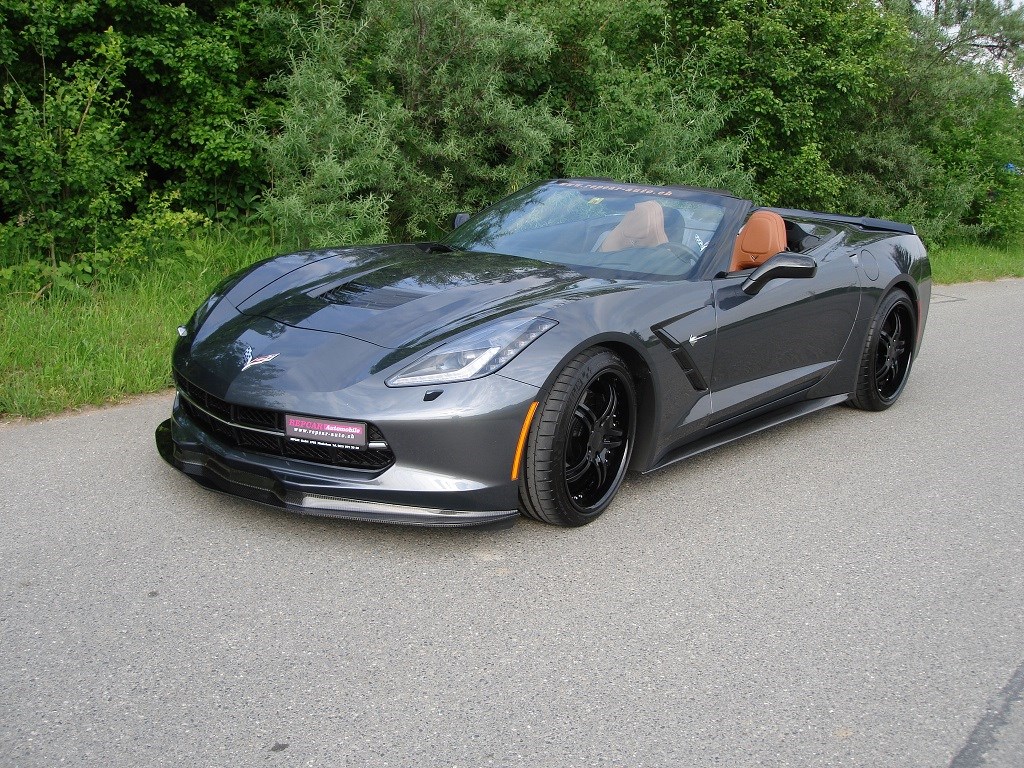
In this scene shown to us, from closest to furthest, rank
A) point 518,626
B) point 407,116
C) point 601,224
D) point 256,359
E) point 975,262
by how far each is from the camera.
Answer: point 518,626
point 256,359
point 601,224
point 407,116
point 975,262

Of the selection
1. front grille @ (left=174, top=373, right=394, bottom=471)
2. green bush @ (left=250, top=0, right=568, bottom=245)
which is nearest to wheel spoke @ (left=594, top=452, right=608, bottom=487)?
front grille @ (left=174, top=373, right=394, bottom=471)

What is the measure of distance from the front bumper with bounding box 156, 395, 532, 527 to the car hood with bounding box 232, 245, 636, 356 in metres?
0.49

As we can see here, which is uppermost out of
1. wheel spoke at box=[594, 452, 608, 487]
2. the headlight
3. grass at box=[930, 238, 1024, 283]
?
the headlight

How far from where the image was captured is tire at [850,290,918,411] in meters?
5.70

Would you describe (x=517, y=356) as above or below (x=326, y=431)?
above

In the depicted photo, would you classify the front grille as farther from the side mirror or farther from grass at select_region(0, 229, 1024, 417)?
the side mirror

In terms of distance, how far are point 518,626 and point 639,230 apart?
2.30 m

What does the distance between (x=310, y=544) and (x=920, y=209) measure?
43.6 ft

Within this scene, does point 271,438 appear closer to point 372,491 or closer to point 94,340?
point 372,491

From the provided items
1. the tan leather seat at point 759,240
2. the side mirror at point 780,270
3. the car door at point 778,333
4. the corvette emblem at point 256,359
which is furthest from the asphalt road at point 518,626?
the tan leather seat at point 759,240

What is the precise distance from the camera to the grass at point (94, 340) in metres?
5.37

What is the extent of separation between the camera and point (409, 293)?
13.6 feet

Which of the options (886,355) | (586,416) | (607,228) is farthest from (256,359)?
(886,355)

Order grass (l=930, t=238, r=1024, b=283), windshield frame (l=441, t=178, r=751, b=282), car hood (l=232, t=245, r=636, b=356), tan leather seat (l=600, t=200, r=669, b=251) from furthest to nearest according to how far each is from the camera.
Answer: grass (l=930, t=238, r=1024, b=283) → tan leather seat (l=600, t=200, r=669, b=251) → windshield frame (l=441, t=178, r=751, b=282) → car hood (l=232, t=245, r=636, b=356)
